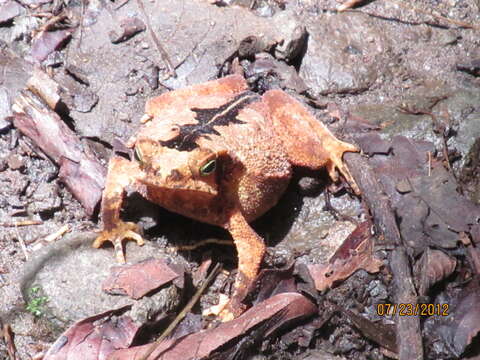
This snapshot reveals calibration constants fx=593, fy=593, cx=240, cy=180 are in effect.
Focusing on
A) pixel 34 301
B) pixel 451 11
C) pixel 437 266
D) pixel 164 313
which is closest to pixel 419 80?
pixel 451 11

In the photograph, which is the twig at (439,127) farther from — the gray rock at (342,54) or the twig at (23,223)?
the twig at (23,223)

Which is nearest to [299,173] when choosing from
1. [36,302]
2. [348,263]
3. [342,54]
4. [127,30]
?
[348,263]

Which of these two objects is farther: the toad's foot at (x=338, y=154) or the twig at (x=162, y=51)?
the twig at (x=162, y=51)

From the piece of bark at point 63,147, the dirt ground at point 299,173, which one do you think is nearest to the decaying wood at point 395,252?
the dirt ground at point 299,173

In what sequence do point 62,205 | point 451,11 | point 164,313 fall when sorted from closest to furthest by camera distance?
point 164,313 < point 62,205 < point 451,11

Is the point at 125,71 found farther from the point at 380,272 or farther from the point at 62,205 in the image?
the point at 380,272

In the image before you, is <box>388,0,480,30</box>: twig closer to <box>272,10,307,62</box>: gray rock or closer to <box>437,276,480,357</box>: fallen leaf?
<box>272,10,307,62</box>: gray rock
